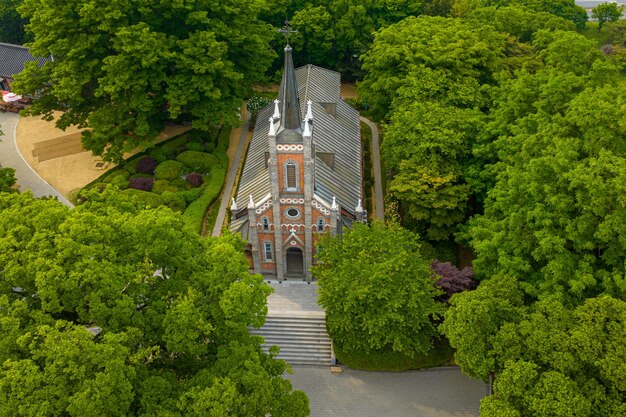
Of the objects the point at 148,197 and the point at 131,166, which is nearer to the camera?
A: the point at 148,197

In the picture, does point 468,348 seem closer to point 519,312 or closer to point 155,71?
point 519,312

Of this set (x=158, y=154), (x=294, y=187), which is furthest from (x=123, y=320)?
(x=158, y=154)

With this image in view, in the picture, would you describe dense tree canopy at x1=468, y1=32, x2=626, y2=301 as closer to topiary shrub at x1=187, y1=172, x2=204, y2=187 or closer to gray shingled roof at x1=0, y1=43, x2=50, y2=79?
topiary shrub at x1=187, y1=172, x2=204, y2=187

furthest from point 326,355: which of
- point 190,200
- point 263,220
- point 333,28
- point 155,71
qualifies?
point 333,28

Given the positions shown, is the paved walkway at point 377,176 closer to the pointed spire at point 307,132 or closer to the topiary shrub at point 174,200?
the pointed spire at point 307,132

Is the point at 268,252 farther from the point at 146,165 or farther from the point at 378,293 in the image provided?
the point at 146,165

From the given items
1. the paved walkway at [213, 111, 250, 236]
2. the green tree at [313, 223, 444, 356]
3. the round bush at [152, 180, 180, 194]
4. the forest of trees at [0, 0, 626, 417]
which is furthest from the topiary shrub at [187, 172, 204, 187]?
the green tree at [313, 223, 444, 356]
